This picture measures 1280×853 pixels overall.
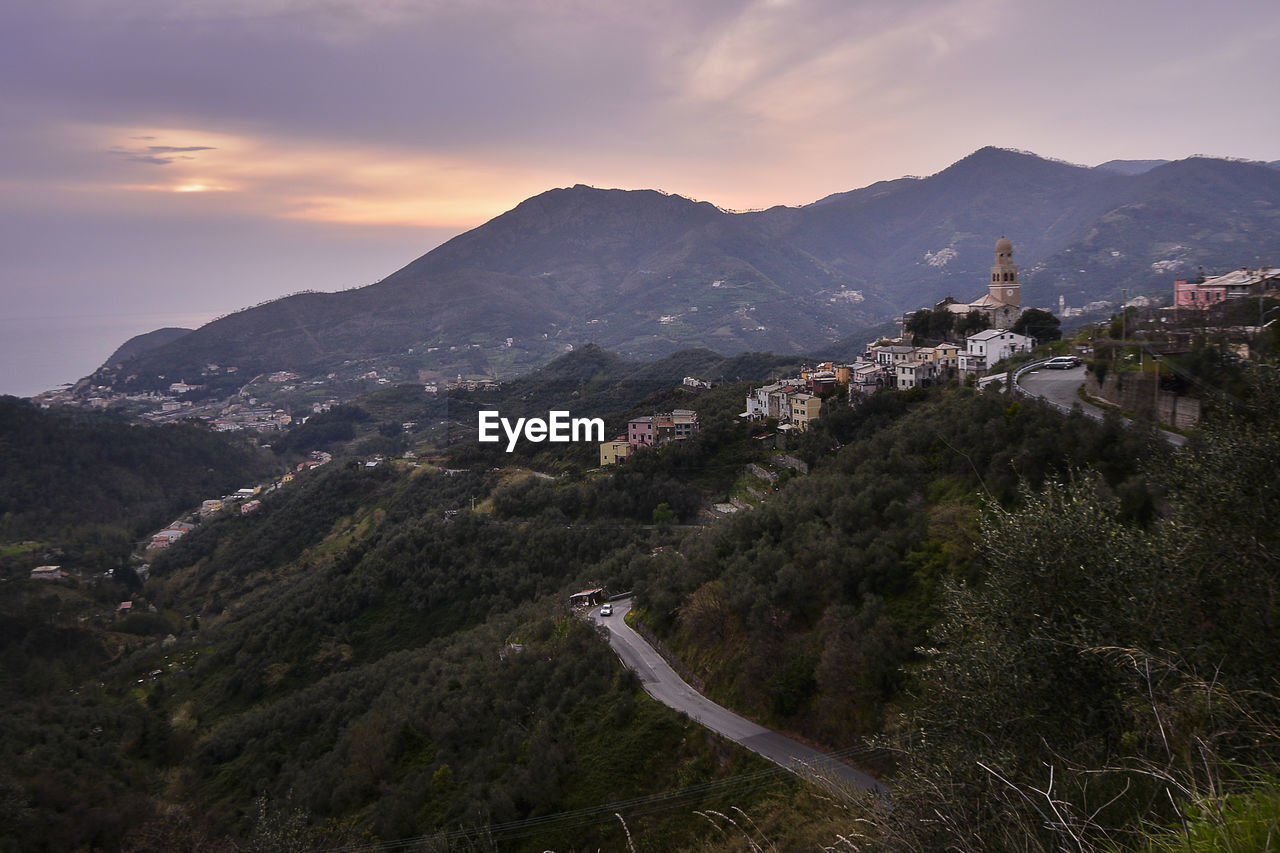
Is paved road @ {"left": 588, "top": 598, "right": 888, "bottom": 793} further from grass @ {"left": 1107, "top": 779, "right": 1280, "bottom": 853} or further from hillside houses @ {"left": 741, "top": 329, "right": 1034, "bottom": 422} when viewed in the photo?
hillside houses @ {"left": 741, "top": 329, "right": 1034, "bottom": 422}

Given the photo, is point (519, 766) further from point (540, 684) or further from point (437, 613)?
point (437, 613)

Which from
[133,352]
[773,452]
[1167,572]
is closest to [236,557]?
[773,452]

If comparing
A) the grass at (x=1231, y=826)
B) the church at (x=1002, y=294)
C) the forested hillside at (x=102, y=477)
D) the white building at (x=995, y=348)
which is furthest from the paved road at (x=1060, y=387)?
the forested hillside at (x=102, y=477)

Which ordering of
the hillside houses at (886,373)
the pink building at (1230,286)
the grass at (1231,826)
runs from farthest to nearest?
the hillside houses at (886,373)
the pink building at (1230,286)
the grass at (1231,826)

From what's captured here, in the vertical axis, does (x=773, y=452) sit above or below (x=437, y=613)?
above

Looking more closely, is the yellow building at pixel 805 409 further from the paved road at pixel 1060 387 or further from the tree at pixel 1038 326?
the paved road at pixel 1060 387

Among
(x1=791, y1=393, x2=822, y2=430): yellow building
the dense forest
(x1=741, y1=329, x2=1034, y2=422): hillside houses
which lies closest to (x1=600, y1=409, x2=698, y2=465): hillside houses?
the dense forest
